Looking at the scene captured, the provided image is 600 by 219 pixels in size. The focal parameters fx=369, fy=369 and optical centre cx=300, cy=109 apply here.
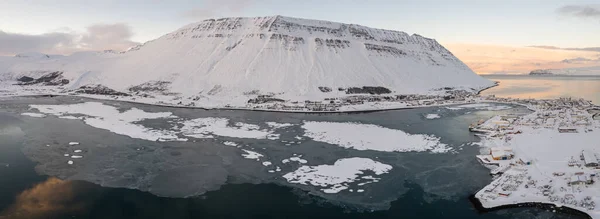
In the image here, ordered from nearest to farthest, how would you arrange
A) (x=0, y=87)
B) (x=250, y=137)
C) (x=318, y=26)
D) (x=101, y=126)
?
Answer: (x=250, y=137) → (x=101, y=126) → (x=0, y=87) → (x=318, y=26)

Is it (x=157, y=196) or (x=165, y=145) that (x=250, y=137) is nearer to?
(x=165, y=145)

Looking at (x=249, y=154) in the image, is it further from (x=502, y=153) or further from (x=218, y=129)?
(x=502, y=153)

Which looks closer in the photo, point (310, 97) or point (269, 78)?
point (310, 97)

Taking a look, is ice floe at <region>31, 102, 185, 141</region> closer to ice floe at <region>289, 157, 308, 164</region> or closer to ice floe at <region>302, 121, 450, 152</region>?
ice floe at <region>289, 157, 308, 164</region>

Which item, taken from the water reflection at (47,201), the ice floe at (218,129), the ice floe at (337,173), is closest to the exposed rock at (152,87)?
the ice floe at (218,129)

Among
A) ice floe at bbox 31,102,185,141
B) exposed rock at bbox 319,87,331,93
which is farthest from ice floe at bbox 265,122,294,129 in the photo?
exposed rock at bbox 319,87,331,93

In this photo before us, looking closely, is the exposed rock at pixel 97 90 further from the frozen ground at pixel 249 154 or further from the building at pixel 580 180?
the building at pixel 580 180

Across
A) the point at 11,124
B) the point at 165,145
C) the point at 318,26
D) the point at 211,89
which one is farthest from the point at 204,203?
the point at 318,26
